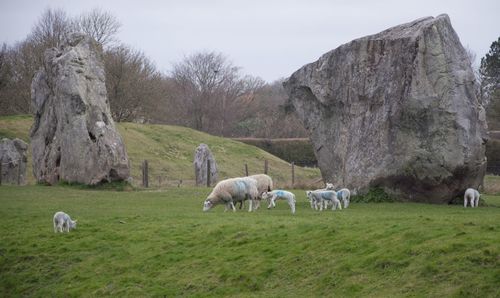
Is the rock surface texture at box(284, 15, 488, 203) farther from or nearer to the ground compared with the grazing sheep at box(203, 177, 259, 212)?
farther from the ground

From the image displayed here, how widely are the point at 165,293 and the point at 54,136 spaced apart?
23623mm

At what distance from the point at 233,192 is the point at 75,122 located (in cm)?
1410

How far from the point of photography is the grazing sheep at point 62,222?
2131 cm

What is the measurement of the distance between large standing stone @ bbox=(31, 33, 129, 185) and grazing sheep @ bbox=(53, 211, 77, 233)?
13.8 meters

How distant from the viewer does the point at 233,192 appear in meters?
25.0

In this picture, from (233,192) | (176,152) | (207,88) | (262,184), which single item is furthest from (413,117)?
(207,88)

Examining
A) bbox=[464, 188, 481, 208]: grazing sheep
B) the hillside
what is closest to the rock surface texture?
bbox=[464, 188, 481, 208]: grazing sheep

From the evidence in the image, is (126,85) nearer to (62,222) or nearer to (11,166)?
(11,166)

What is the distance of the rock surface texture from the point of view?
2684 cm

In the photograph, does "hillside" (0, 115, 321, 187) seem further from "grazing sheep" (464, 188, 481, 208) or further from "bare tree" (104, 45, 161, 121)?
"grazing sheep" (464, 188, 481, 208)

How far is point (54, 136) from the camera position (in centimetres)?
3894

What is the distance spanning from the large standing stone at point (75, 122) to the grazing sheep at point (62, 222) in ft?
45.4

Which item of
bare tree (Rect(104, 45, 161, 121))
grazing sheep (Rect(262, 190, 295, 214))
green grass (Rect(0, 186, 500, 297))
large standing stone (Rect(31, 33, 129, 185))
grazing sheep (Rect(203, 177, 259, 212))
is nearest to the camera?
green grass (Rect(0, 186, 500, 297))

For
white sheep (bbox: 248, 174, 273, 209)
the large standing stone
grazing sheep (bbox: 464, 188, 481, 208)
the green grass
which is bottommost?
the green grass
